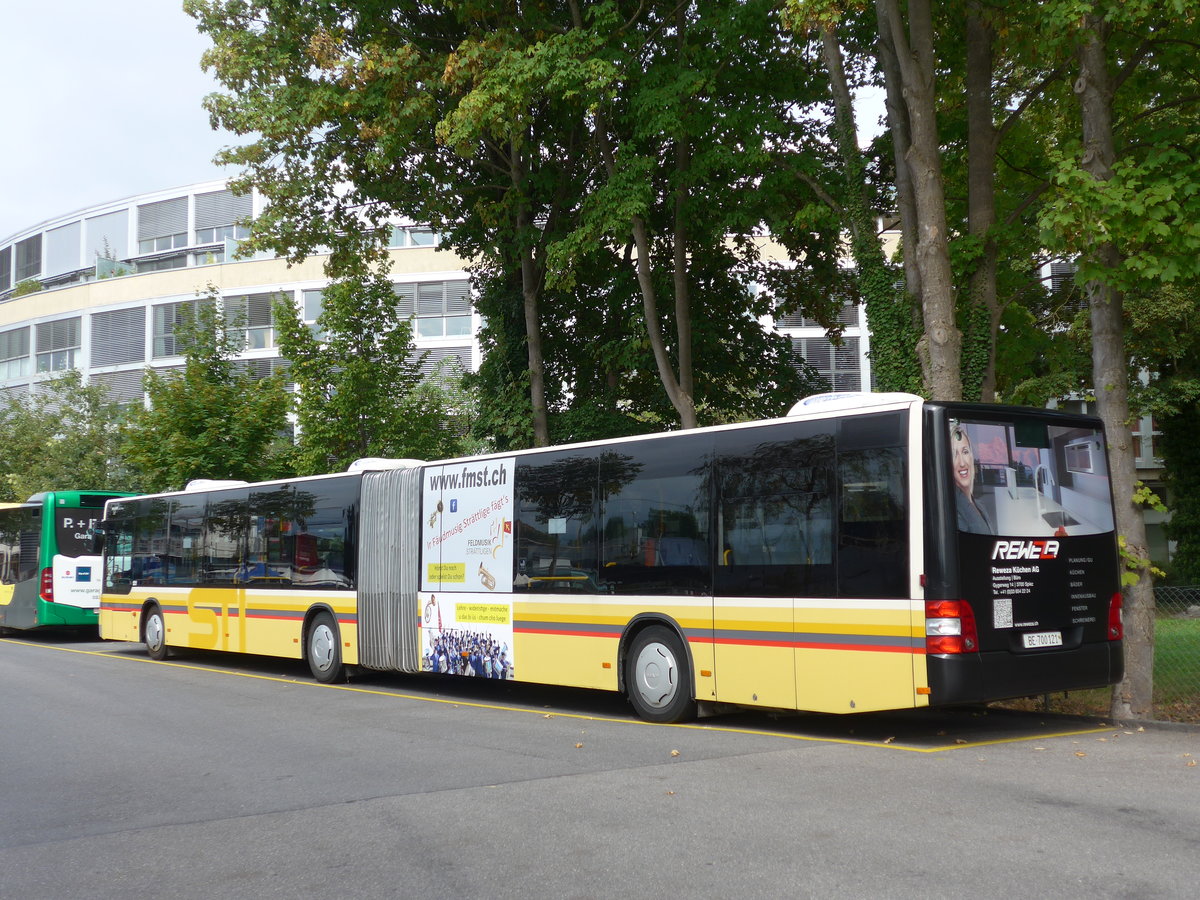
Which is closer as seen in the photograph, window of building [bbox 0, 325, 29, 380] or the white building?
the white building

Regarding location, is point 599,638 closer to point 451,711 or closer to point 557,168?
point 451,711

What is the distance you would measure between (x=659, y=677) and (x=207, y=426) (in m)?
21.3

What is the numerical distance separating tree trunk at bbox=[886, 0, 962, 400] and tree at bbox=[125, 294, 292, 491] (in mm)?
20485

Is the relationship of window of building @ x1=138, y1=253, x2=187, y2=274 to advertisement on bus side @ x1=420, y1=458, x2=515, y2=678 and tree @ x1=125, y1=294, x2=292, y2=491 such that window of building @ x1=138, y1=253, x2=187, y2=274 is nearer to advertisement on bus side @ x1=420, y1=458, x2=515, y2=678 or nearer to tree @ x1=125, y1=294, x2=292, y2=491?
tree @ x1=125, y1=294, x2=292, y2=491

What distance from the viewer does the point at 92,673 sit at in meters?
19.0

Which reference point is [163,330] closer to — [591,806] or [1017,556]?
[1017,556]

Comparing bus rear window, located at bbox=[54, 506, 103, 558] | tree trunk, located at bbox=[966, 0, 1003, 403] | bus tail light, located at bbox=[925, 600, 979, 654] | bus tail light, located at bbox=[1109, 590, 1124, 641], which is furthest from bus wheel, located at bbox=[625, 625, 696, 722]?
bus rear window, located at bbox=[54, 506, 103, 558]

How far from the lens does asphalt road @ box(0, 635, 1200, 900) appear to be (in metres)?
5.88

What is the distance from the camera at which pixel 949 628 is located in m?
9.67

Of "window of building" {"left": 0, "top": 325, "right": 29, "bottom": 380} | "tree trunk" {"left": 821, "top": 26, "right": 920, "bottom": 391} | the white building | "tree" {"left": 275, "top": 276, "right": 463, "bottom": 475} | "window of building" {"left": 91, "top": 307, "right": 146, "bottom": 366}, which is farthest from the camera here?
"window of building" {"left": 0, "top": 325, "right": 29, "bottom": 380}

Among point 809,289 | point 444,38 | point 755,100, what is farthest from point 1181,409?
point 444,38

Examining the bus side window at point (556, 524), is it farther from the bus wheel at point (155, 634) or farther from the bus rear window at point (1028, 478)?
the bus wheel at point (155, 634)

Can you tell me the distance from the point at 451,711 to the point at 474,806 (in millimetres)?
6006

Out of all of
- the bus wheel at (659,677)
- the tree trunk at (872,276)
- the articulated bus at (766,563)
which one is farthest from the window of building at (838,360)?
the bus wheel at (659,677)
